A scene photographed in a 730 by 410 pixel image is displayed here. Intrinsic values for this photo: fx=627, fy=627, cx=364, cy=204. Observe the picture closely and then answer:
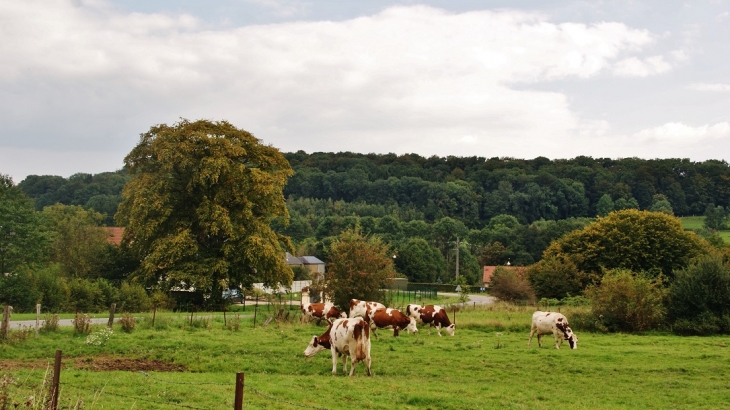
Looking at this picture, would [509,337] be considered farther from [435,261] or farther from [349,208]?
[349,208]

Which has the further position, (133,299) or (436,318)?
(133,299)

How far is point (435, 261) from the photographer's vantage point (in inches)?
3617

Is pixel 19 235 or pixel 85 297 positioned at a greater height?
pixel 19 235

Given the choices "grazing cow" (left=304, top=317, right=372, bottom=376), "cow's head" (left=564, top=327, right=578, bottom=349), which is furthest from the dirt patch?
"cow's head" (left=564, top=327, right=578, bottom=349)

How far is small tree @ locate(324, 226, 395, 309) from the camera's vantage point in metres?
32.3

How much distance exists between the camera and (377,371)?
17641mm

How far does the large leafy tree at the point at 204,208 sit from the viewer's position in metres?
37.8

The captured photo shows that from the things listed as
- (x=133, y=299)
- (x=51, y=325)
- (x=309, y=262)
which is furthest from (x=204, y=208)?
(x=309, y=262)

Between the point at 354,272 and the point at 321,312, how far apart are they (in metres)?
3.73

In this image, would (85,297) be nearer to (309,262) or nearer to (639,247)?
(639,247)

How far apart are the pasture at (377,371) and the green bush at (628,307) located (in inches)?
114

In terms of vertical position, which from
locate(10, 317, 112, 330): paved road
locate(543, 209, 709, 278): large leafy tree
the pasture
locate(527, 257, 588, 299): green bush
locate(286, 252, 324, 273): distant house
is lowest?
the pasture

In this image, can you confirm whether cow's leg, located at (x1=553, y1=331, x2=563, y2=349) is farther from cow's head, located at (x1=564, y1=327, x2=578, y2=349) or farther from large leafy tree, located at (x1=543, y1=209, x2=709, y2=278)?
large leafy tree, located at (x1=543, y1=209, x2=709, y2=278)

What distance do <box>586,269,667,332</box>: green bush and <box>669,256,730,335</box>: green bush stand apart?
877mm
